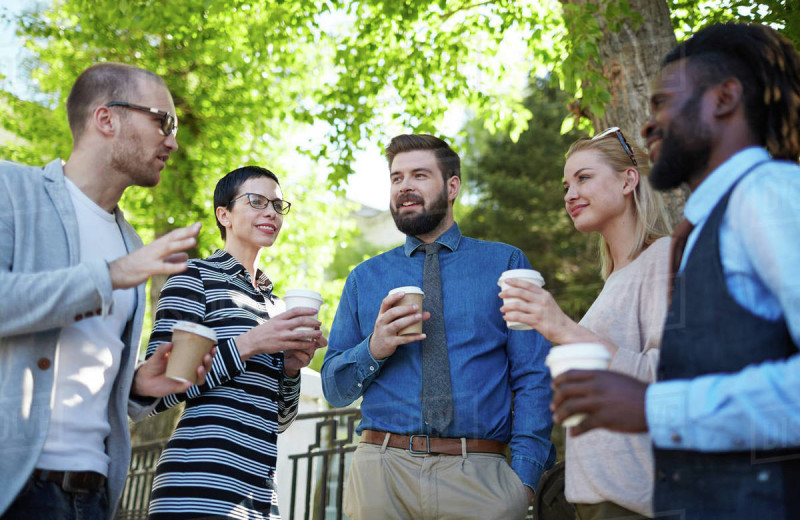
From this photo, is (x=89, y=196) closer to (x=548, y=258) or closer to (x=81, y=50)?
(x=81, y=50)

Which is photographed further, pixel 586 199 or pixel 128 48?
pixel 128 48

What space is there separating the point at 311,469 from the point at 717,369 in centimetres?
463

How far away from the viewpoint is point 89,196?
8.25 ft

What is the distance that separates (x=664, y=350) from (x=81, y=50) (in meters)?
10.2

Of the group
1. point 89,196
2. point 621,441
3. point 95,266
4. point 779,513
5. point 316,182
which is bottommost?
point 779,513

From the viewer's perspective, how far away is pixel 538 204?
682 inches

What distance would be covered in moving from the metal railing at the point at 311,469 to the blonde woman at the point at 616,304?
300 cm

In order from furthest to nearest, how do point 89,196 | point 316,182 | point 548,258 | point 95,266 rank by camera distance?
point 548,258 → point 316,182 → point 89,196 → point 95,266

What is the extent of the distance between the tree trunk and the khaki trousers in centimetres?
273

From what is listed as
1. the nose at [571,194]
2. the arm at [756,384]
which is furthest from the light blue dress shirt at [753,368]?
the nose at [571,194]

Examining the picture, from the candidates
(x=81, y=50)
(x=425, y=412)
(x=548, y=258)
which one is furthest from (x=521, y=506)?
(x=548, y=258)

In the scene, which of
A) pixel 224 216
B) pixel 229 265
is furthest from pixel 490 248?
pixel 224 216

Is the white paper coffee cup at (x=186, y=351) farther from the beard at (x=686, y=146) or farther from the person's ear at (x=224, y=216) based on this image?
the beard at (x=686, y=146)

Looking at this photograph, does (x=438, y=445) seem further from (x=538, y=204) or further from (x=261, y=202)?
(x=538, y=204)
